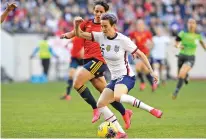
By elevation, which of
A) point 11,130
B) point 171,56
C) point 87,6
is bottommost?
point 171,56

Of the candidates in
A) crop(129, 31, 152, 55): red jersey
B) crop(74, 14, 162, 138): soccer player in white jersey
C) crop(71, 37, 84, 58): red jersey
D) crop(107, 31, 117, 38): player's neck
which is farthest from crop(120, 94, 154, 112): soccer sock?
crop(129, 31, 152, 55): red jersey

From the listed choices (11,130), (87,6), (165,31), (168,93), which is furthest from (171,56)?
(11,130)

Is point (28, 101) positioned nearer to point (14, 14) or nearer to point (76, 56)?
point (76, 56)

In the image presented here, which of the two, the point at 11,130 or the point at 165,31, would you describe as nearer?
the point at 11,130

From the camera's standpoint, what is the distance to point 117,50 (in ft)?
40.3

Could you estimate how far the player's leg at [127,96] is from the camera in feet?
37.5

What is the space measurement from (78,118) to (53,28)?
2211 cm

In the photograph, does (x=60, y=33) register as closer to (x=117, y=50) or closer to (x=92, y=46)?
(x=92, y=46)

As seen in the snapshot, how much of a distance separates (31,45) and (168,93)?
13.5m

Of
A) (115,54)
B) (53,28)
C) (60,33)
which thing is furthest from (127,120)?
(53,28)

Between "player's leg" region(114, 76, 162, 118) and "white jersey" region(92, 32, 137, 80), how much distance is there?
0.19 m

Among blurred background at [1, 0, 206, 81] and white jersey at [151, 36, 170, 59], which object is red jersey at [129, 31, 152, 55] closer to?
white jersey at [151, 36, 170, 59]

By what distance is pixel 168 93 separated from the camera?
1029 inches

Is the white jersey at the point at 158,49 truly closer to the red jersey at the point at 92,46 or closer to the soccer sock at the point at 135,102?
the red jersey at the point at 92,46
